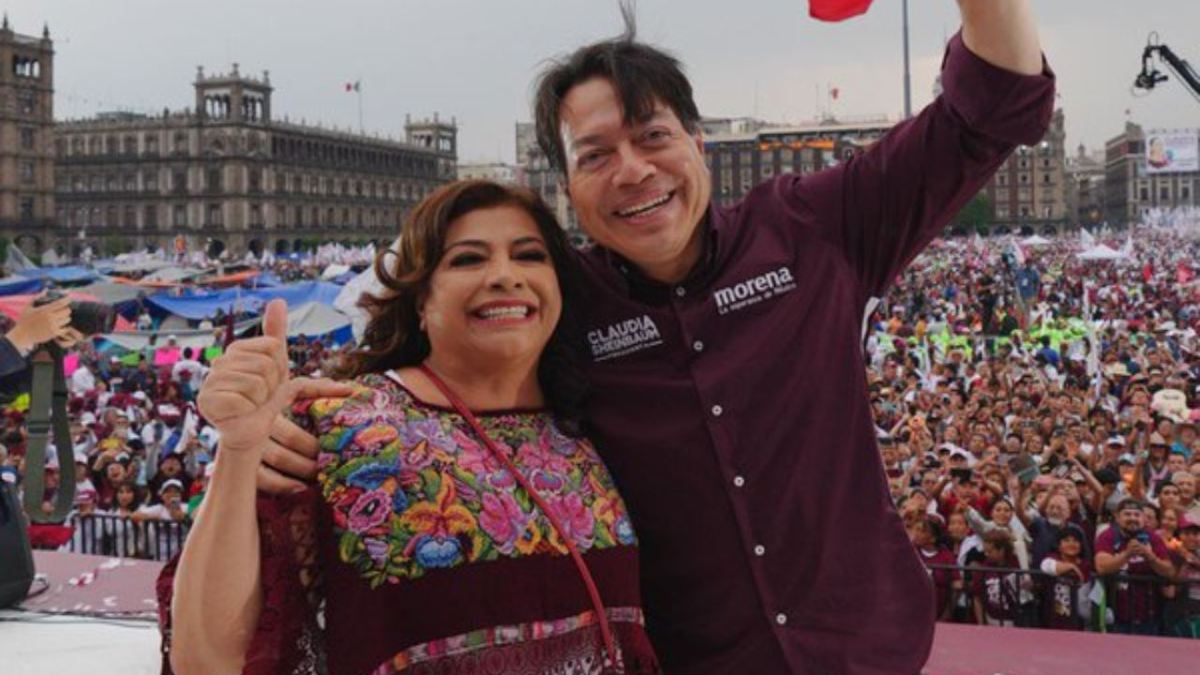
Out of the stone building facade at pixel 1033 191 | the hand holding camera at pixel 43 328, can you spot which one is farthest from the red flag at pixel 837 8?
the stone building facade at pixel 1033 191

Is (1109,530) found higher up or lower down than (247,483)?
lower down

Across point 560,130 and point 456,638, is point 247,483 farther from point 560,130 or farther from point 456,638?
point 560,130

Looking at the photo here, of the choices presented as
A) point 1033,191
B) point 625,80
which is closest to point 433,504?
point 625,80

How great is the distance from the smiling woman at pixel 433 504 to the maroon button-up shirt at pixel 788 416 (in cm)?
11

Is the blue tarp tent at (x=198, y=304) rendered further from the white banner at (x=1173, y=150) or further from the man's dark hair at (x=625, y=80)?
the white banner at (x=1173, y=150)

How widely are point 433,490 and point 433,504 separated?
0.07 feet

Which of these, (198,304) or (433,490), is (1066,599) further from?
(198,304)

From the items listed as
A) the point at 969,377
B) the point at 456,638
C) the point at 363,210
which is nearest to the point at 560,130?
the point at 456,638

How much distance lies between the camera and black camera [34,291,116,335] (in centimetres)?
340

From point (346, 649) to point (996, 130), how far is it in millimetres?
1233

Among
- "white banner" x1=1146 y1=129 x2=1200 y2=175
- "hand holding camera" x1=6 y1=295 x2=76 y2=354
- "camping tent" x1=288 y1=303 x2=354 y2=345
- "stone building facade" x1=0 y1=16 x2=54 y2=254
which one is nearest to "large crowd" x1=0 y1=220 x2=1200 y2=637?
"camping tent" x1=288 y1=303 x2=354 y2=345

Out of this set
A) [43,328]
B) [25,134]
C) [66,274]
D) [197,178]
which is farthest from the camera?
[197,178]

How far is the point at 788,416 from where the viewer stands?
6.08 ft

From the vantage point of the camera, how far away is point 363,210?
98.6m
